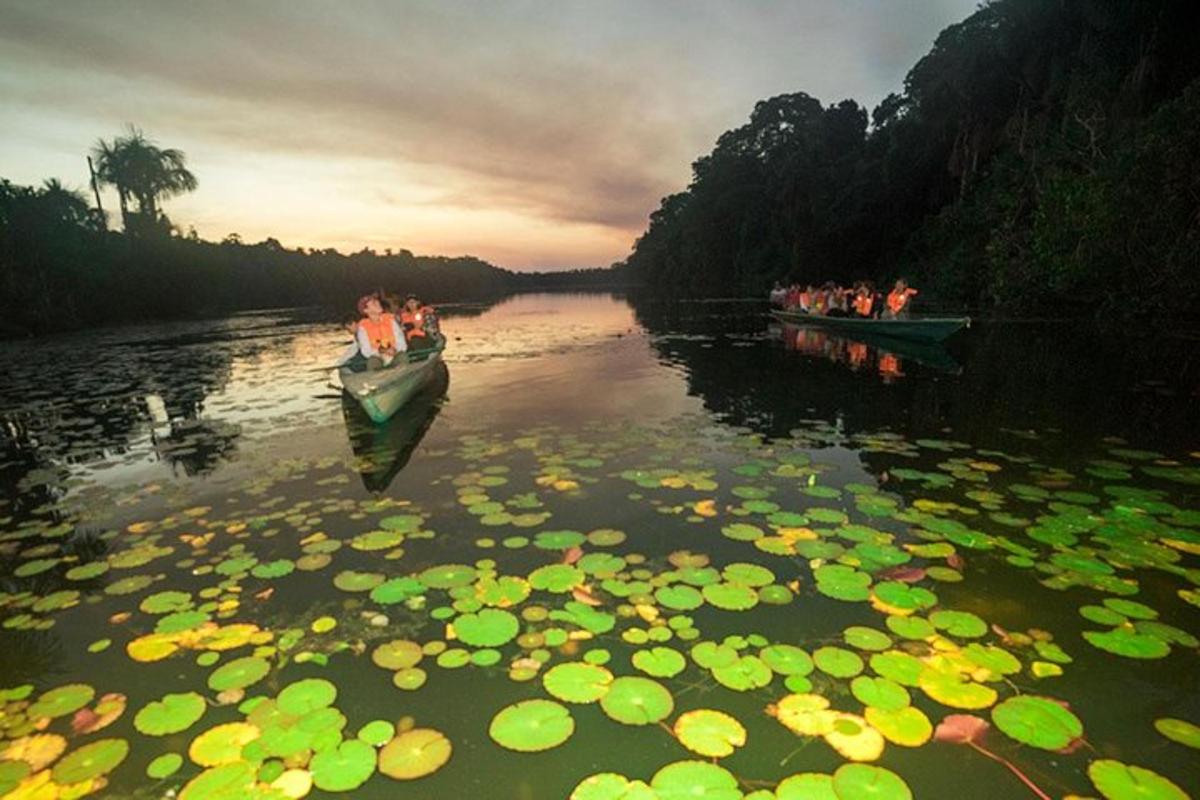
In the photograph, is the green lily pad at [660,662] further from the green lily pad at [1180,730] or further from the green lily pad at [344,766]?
the green lily pad at [1180,730]

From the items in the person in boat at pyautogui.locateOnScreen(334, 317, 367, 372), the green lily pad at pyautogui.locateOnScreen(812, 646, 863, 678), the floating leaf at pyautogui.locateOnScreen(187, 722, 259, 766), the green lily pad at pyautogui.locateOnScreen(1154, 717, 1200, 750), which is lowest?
the green lily pad at pyautogui.locateOnScreen(1154, 717, 1200, 750)

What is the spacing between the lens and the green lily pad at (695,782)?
7.28ft

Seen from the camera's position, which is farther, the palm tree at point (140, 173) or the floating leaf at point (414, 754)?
the palm tree at point (140, 173)

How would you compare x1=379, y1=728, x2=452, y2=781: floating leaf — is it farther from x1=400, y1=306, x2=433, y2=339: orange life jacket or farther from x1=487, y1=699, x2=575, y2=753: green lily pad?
x1=400, y1=306, x2=433, y2=339: orange life jacket

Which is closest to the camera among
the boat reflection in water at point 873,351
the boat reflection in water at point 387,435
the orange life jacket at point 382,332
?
the boat reflection in water at point 387,435

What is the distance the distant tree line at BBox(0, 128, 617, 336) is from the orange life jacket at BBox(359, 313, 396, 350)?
986 centimetres

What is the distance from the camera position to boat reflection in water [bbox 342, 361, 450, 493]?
6.55 metres

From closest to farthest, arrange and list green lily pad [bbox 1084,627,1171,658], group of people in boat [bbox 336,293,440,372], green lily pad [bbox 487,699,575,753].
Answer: green lily pad [bbox 487,699,575,753] < green lily pad [bbox 1084,627,1171,658] < group of people in boat [bbox 336,293,440,372]

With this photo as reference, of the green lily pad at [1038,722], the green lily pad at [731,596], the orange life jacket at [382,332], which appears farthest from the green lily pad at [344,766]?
the orange life jacket at [382,332]

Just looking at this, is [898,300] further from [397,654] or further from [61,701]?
[61,701]

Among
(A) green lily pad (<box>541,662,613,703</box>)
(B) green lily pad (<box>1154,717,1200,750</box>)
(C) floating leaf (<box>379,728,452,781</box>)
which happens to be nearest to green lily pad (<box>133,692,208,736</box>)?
(C) floating leaf (<box>379,728,452,781</box>)

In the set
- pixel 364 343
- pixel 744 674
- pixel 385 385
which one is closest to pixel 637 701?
pixel 744 674

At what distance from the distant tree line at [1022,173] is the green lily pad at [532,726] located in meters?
23.7

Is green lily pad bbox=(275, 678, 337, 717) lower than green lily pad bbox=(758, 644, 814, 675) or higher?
higher
